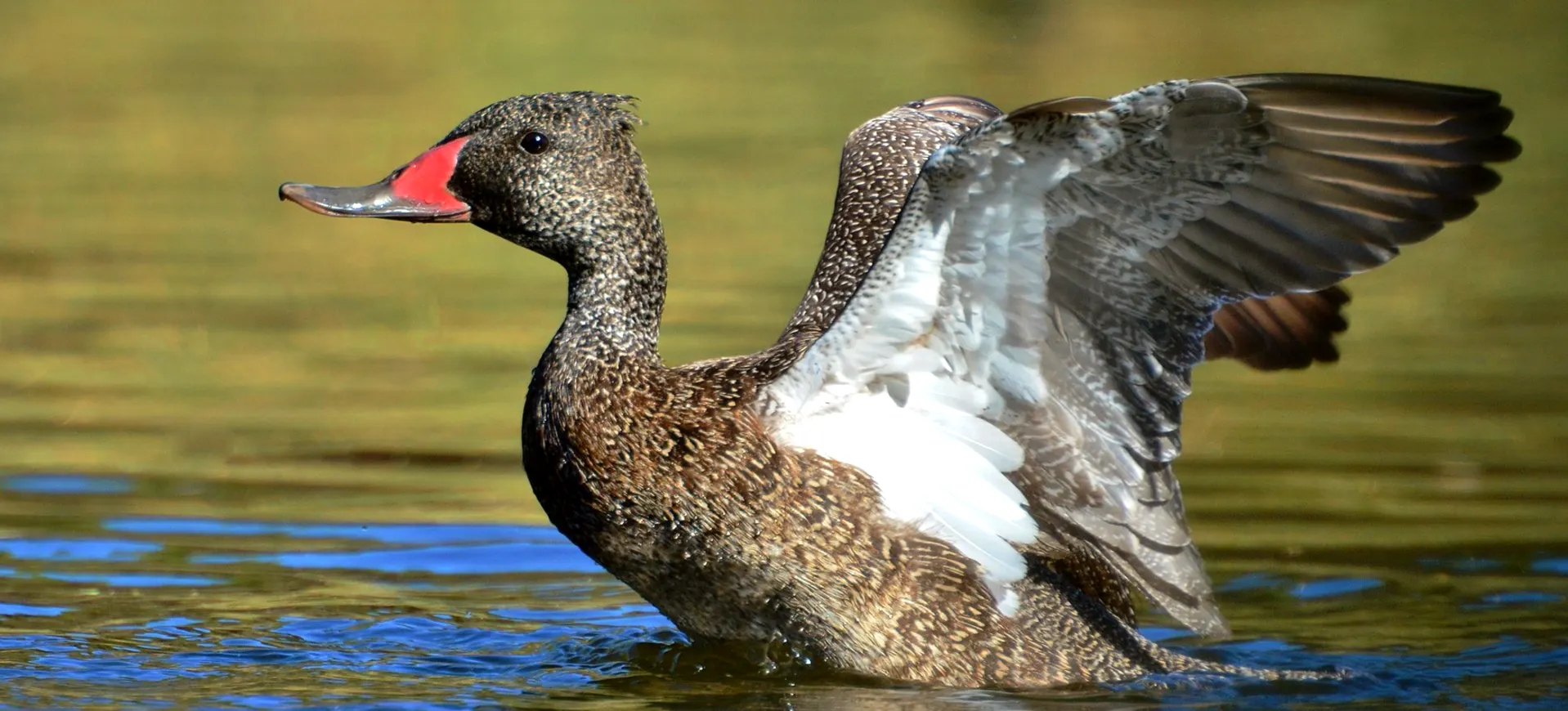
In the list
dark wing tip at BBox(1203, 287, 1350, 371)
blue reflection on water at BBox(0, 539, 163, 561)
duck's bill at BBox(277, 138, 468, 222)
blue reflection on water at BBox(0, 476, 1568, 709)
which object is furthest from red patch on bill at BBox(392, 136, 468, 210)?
dark wing tip at BBox(1203, 287, 1350, 371)

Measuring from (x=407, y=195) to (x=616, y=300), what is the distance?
27.2 inches

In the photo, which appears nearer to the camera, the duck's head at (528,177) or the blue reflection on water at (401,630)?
the blue reflection on water at (401,630)

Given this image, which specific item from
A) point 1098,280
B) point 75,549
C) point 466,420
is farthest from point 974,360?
point 466,420

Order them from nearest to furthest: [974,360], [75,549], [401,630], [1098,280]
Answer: [1098,280] < [974,360] < [401,630] < [75,549]

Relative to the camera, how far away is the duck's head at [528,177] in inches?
253

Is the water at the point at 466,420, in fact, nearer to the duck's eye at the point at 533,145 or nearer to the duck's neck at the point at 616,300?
the duck's neck at the point at 616,300

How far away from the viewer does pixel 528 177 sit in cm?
642

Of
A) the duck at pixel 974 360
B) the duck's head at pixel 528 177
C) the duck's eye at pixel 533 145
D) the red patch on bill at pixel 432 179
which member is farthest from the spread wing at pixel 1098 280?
the red patch on bill at pixel 432 179

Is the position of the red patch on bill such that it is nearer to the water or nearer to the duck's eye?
the duck's eye

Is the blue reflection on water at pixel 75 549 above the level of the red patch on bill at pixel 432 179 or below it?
below

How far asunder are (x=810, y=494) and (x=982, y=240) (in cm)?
99

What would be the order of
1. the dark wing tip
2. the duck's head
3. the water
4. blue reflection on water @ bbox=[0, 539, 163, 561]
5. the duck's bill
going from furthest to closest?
blue reflection on water @ bbox=[0, 539, 163, 561]
the dark wing tip
the water
the duck's head
the duck's bill

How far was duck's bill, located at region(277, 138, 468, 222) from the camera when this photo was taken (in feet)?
20.7

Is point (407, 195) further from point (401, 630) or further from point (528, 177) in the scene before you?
point (401, 630)
